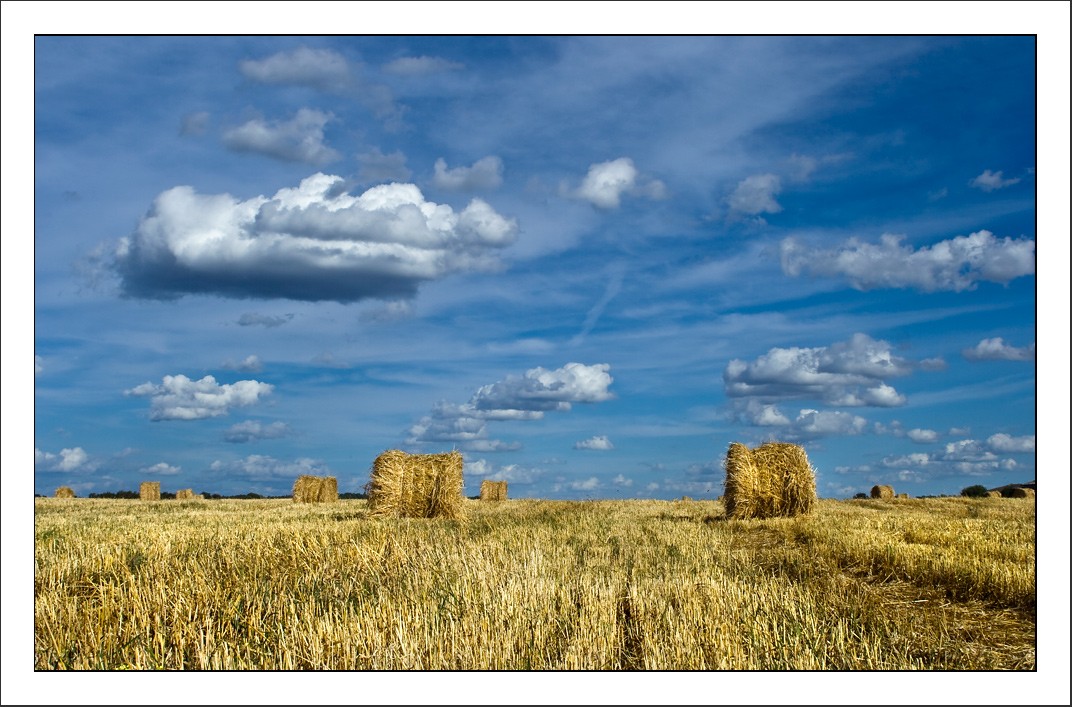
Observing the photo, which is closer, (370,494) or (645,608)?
(645,608)

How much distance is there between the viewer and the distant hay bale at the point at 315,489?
32.3 metres

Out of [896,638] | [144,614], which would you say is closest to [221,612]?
[144,614]

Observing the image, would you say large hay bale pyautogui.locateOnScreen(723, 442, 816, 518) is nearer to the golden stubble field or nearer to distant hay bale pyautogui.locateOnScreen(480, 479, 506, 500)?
the golden stubble field

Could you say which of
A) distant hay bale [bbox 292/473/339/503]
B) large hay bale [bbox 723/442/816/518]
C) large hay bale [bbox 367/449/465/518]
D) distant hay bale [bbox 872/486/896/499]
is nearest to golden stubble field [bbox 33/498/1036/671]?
large hay bale [bbox 723/442/816/518]

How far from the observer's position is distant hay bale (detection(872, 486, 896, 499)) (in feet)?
121

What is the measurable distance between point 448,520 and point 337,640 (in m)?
13.5

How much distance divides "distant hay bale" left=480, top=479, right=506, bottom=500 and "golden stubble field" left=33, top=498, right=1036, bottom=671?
23650 millimetres

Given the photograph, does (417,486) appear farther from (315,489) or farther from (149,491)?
(149,491)

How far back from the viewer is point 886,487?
37.2 meters

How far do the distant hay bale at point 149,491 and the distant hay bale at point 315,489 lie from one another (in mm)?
10879

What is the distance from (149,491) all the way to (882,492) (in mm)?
33152

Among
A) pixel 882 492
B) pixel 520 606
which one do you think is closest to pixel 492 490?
pixel 882 492

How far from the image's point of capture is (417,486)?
20.5 metres

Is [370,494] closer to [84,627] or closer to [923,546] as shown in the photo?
[923,546]
